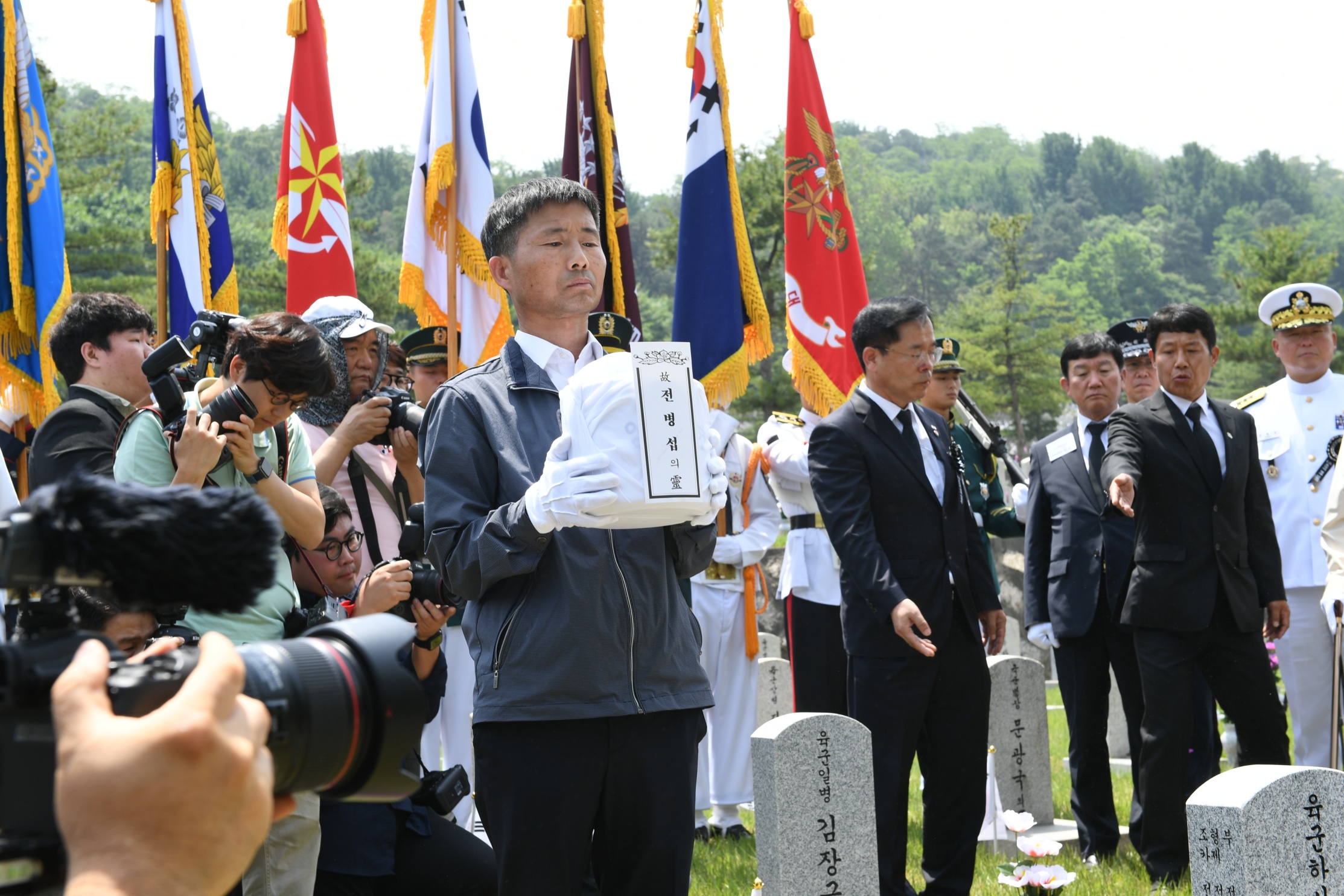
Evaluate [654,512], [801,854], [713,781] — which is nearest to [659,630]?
[654,512]

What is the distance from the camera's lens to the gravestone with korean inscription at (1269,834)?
2934 millimetres

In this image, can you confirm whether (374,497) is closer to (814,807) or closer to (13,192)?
(814,807)

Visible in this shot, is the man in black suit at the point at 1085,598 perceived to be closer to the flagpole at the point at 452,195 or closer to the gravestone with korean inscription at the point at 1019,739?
the gravestone with korean inscription at the point at 1019,739

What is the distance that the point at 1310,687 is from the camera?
5633mm

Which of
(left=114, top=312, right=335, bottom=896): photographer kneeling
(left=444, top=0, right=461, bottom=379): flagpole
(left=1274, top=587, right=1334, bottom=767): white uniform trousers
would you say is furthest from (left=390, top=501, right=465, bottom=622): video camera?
(left=1274, top=587, right=1334, bottom=767): white uniform trousers

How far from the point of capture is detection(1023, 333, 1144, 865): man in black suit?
529 cm

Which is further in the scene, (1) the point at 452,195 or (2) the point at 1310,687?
(1) the point at 452,195

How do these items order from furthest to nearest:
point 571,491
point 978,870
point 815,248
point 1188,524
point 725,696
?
point 815,248 → point 725,696 → point 978,870 → point 1188,524 → point 571,491

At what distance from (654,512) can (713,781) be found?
410 centimetres

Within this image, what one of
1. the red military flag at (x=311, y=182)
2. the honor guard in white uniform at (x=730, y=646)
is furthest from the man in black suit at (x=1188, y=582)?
the red military flag at (x=311, y=182)

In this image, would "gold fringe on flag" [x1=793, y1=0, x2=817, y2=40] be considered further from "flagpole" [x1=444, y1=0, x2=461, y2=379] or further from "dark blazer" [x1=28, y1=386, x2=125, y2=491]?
"dark blazer" [x1=28, y1=386, x2=125, y2=491]

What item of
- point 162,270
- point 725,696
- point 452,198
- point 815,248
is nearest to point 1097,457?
point 815,248

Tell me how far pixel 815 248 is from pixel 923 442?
2.43 meters

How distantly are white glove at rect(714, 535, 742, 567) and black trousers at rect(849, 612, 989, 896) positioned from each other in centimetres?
191
